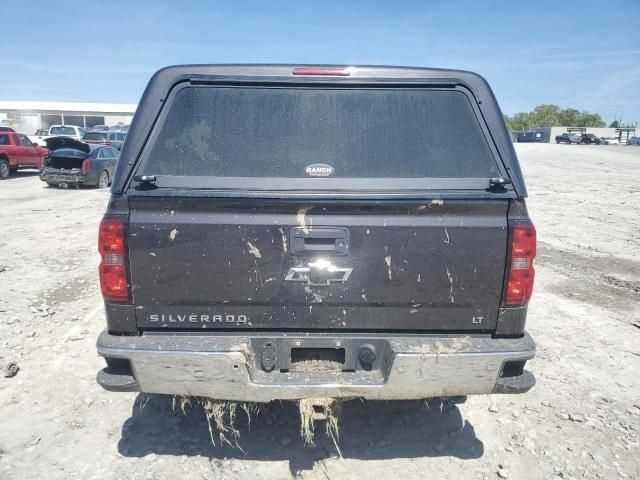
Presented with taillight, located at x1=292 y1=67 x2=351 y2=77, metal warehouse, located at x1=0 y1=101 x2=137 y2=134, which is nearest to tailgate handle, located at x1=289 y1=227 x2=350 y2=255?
taillight, located at x1=292 y1=67 x2=351 y2=77

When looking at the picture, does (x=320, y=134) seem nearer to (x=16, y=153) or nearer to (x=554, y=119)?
(x=16, y=153)

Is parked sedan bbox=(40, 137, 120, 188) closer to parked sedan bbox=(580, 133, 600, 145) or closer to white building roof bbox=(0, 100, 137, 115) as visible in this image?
white building roof bbox=(0, 100, 137, 115)

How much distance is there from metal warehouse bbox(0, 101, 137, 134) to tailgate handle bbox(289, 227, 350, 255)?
73.0m

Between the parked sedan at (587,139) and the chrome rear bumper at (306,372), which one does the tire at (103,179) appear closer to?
the chrome rear bumper at (306,372)

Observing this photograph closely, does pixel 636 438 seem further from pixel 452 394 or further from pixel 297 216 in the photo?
pixel 297 216

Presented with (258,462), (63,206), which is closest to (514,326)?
(258,462)

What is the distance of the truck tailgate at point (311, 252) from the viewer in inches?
102

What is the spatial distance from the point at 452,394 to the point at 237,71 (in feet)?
7.13

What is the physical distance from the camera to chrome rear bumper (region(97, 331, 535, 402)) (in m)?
2.57

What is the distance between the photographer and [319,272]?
261 centimetres

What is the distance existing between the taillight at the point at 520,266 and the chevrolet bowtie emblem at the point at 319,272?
0.85 m

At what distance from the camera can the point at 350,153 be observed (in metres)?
2.78

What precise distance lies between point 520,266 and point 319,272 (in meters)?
1.06

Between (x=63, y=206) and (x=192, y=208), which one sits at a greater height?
(x=192, y=208)
